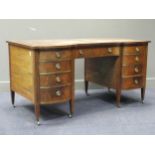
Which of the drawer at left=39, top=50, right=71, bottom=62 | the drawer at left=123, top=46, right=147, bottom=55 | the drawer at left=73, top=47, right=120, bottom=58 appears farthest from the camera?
the drawer at left=123, top=46, right=147, bottom=55

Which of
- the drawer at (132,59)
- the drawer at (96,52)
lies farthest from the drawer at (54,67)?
the drawer at (132,59)

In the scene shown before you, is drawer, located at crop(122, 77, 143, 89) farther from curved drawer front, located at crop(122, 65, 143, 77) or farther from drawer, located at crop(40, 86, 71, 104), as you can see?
drawer, located at crop(40, 86, 71, 104)

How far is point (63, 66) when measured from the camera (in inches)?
118

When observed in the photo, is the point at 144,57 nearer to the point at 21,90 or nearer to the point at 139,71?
the point at 139,71

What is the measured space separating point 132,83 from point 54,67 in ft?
3.49

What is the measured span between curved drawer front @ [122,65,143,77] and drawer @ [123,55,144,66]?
0.15ft

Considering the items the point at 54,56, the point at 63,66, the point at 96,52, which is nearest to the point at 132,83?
the point at 96,52

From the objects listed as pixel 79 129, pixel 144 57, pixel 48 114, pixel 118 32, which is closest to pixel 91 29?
pixel 118 32

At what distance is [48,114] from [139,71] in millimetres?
1139

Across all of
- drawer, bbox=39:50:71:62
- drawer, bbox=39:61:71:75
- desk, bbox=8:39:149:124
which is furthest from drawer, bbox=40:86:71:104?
drawer, bbox=39:50:71:62

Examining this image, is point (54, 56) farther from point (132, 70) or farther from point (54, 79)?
point (132, 70)

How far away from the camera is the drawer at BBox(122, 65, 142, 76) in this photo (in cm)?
351

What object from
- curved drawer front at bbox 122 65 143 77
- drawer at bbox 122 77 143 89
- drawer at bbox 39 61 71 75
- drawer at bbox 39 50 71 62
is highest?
drawer at bbox 39 50 71 62

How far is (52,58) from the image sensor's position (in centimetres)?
292
